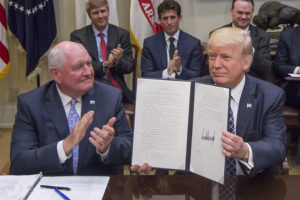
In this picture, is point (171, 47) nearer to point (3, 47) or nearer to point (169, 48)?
point (169, 48)

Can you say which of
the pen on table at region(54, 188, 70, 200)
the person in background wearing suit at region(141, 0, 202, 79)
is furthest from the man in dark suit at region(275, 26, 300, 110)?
the pen on table at region(54, 188, 70, 200)

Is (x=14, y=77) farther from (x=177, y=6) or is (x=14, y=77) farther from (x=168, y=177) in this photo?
(x=168, y=177)

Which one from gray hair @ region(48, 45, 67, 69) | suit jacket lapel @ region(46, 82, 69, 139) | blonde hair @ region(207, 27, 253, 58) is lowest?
suit jacket lapel @ region(46, 82, 69, 139)

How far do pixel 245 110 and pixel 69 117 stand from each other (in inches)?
34.8

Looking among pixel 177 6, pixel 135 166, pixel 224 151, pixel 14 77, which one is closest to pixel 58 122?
pixel 135 166

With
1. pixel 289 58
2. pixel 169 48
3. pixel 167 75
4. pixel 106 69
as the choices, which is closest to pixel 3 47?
pixel 106 69

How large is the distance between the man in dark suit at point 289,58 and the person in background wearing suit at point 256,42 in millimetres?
156

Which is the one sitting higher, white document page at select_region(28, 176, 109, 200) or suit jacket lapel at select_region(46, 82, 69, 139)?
suit jacket lapel at select_region(46, 82, 69, 139)

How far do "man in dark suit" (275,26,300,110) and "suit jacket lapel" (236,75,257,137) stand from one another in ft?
6.42

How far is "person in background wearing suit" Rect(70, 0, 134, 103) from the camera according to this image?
12.9 feet

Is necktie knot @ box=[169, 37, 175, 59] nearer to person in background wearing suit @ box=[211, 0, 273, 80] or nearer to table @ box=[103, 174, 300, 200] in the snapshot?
person in background wearing suit @ box=[211, 0, 273, 80]

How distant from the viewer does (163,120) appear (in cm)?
155

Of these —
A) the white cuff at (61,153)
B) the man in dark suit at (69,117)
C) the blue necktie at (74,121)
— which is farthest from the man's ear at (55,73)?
the white cuff at (61,153)

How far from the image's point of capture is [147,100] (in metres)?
1.56
